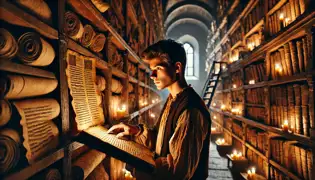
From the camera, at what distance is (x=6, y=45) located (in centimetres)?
99

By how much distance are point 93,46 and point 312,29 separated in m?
3.08

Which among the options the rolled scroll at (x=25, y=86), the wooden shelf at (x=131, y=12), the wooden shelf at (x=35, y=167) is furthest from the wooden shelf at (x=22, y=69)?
the wooden shelf at (x=131, y=12)

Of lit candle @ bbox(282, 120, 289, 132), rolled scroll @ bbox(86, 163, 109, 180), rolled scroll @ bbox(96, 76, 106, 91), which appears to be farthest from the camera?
lit candle @ bbox(282, 120, 289, 132)

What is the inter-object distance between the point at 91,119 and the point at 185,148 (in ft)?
3.84

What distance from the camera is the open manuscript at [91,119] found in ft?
4.20

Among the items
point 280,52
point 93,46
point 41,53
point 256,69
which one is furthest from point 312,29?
point 41,53

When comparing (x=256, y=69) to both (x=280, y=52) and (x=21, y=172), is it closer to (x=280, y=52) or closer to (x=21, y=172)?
(x=280, y=52)

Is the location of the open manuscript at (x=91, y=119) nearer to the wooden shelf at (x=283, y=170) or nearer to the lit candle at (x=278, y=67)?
the wooden shelf at (x=283, y=170)

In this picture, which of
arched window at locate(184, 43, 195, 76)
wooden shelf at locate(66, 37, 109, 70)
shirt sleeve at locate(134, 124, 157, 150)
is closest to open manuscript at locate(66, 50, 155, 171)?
wooden shelf at locate(66, 37, 109, 70)

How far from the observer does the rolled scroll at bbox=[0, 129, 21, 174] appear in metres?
0.99

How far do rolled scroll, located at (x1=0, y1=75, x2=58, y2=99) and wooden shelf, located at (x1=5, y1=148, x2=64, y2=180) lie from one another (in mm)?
403

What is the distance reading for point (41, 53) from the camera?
1.25 meters

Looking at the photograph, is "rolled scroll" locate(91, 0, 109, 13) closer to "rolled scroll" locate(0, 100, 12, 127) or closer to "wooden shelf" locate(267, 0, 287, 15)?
"rolled scroll" locate(0, 100, 12, 127)

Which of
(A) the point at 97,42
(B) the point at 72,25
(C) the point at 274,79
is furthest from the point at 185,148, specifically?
(C) the point at 274,79
